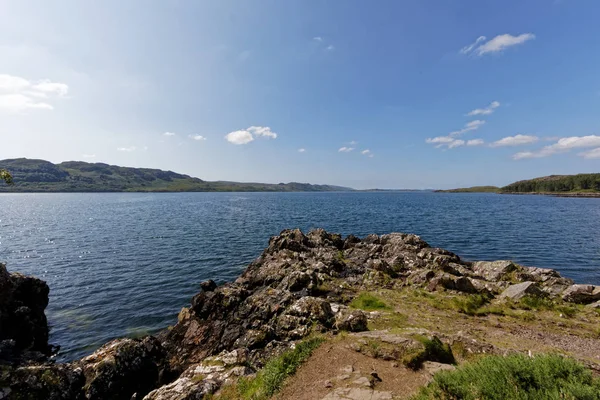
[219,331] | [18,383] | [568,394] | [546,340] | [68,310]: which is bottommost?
[68,310]

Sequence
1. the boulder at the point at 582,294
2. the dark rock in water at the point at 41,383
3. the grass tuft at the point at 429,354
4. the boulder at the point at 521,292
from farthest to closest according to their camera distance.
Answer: the boulder at the point at 521,292, the boulder at the point at 582,294, the dark rock in water at the point at 41,383, the grass tuft at the point at 429,354

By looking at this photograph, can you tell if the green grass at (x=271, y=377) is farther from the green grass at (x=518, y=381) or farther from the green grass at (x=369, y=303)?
the green grass at (x=369, y=303)

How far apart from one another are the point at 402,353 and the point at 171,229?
7193 cm

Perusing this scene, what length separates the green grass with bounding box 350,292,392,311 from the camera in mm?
19811

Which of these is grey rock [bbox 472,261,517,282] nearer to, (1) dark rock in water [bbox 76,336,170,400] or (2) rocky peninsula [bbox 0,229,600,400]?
(2) rocky peninsula [bbox 0,229,600,400]

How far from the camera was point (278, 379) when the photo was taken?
36.1 ft

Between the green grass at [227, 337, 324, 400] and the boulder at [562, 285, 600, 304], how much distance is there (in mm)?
21988

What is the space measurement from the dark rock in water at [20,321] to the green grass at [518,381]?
27345mm

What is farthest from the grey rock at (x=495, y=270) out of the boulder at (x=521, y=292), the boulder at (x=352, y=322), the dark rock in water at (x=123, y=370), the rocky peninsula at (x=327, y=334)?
the dark rock in water at (x=123, y=370)

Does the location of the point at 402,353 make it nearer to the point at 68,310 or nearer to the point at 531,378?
the point at 531,378

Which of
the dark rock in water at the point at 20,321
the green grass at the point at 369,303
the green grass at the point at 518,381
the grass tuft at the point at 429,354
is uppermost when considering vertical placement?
the green grass at the point at 518,381

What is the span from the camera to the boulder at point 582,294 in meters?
20.5

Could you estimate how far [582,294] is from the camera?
20672 millimetres

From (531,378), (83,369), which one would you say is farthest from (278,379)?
(83,369)
